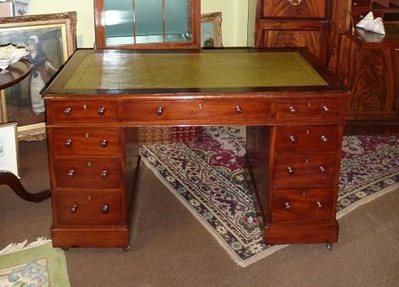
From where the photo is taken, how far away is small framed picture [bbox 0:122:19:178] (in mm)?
3318

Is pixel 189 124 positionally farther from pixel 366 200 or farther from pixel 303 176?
pixel 366 200

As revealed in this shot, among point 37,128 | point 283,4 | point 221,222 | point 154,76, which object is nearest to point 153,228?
point 221,222

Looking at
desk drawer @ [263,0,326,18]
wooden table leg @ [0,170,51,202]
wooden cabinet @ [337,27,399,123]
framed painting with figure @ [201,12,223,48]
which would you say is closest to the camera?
wooden table leg @ [0,170,51,202]

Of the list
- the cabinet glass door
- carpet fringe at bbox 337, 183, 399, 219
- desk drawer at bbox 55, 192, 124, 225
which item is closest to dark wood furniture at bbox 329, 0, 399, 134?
carpet fringe at bbox 337, 183, 399, 219

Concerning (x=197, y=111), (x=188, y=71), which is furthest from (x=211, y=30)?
(x=197, y=111)

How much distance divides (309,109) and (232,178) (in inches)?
41.1

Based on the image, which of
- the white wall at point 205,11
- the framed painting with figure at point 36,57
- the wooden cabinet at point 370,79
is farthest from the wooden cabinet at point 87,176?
the wooden cabinet at point 370,79

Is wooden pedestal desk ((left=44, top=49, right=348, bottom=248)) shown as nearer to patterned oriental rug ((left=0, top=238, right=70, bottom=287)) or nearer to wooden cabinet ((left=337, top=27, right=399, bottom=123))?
patterned oriental rug ((left=0, top=238, right=70, bottom=287))

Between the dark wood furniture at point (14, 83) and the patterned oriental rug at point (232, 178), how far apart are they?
74 centimetres

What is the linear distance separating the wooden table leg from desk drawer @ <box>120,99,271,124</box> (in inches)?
35.2

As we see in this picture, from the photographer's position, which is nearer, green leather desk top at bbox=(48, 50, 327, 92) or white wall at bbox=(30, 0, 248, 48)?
green leather desk top at bbox=(48, 50, 327, 92)

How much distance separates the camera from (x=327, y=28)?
371 centimetres

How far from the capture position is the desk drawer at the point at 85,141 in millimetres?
2531

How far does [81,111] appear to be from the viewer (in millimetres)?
2490
